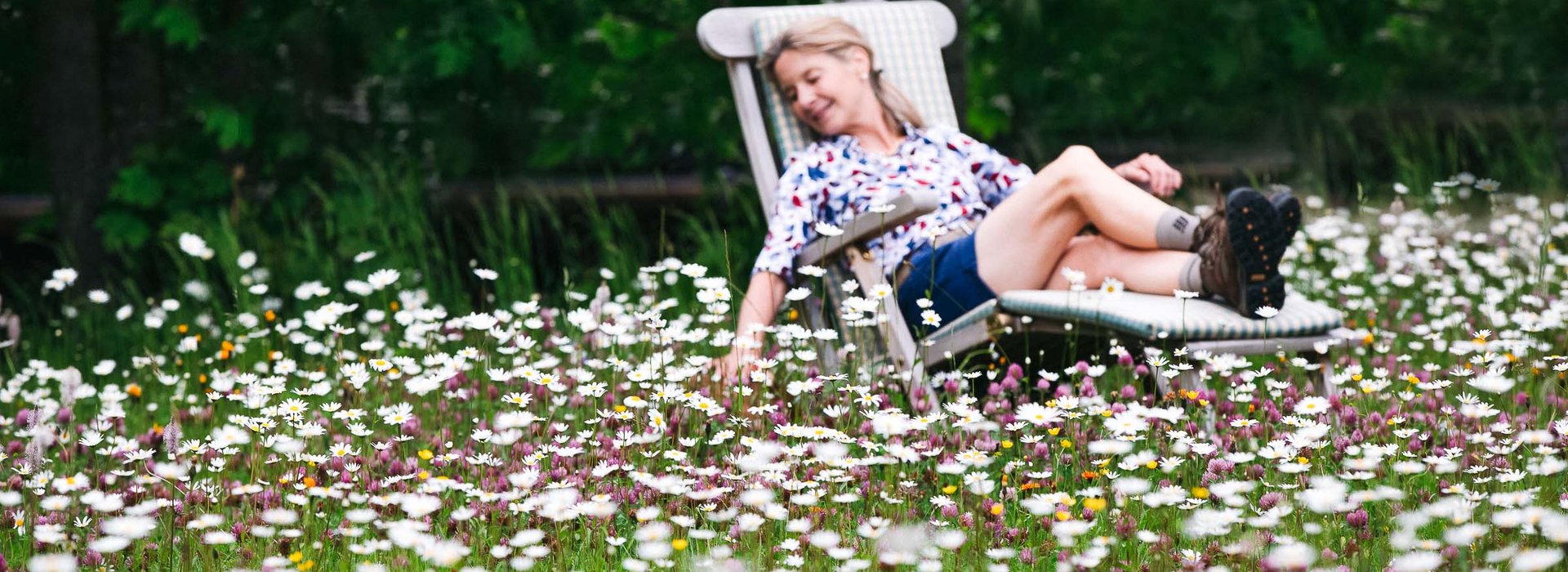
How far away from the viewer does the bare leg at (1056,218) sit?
11.7ft

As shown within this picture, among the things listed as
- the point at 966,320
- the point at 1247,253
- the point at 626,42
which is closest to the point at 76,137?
the point at 626,42

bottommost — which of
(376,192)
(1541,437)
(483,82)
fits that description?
(1541,437)

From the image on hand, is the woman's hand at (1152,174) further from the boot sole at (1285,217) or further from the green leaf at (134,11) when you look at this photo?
the green leaf at (134,11)

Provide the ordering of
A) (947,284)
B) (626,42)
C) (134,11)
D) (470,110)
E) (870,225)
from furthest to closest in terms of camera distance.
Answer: (470,110) → (626,42) → (134,11) → (947,284) → (870,225)

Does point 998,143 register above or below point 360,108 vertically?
below

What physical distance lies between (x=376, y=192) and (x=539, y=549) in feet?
12.2

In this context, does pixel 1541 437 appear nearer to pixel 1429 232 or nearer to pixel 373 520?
pixel 373 520

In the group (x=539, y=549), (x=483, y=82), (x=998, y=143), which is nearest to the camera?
(x=539, y=549)

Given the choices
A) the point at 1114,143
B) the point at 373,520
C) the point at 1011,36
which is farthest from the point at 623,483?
the point at 1114,143

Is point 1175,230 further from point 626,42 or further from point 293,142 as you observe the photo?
point 293,142

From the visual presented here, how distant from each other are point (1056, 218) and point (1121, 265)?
0.66ft

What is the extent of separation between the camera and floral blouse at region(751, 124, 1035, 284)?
12.9ft

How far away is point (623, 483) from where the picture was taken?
2.67 metres

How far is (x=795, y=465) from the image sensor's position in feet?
8.18
